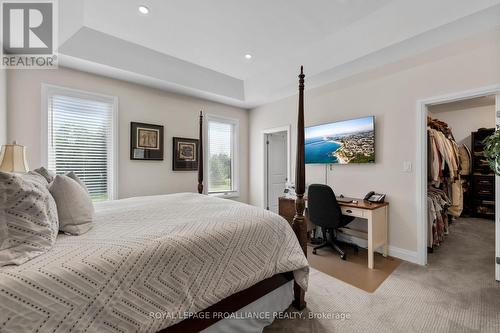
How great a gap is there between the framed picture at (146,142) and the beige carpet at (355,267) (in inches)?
112

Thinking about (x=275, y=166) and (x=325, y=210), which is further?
(x=275, y=166)

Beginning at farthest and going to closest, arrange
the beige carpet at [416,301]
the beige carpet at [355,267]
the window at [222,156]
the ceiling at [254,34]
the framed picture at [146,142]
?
the window at [222,156] < the framed picture at [146,142] < the beige carpet at [355,267] < the ceiling at [254,34] < the beige carpet at [416,301]

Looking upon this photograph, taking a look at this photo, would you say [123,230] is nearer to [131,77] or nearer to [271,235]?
[271,235]

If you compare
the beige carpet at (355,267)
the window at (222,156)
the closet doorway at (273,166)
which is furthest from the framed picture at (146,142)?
the beige carpet at (355,267)

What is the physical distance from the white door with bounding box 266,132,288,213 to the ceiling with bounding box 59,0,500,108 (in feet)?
5.03

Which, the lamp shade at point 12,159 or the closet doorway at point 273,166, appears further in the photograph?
the closet doorway at point 273,166

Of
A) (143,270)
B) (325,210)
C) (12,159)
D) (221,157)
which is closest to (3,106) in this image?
(12,159)

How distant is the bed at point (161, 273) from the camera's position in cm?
85

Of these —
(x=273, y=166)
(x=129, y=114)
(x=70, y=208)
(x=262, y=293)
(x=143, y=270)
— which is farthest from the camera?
(x=273, y=166)

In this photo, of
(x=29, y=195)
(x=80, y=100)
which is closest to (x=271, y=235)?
(x=29, y=195)

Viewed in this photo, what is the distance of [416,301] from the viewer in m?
1.96

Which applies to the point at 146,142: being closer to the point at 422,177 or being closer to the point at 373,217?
the point at 373,217

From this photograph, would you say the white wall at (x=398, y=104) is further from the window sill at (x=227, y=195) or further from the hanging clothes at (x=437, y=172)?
the window sill at (x=227, y=195)

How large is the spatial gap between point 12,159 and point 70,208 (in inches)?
52.9
